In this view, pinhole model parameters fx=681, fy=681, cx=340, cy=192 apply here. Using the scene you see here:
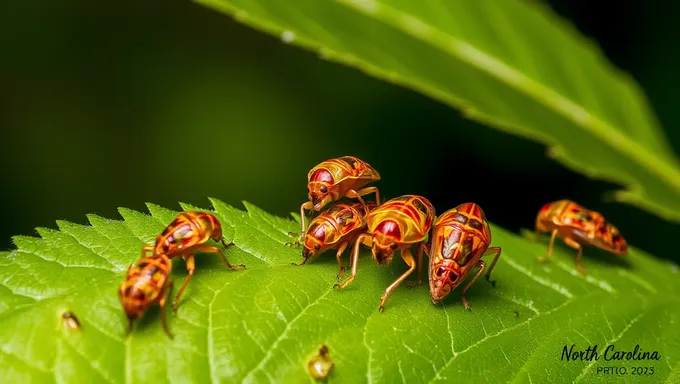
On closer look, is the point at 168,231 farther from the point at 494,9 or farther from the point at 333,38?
the point at 494,9

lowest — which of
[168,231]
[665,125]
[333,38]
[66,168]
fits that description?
[66,168]

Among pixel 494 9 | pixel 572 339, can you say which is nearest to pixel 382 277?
pixel 572 339

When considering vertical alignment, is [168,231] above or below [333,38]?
below

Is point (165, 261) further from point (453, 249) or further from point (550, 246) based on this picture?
point (550, 246)

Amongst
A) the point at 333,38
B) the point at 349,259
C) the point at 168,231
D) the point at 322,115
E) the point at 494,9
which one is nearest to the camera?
the point at 168,231

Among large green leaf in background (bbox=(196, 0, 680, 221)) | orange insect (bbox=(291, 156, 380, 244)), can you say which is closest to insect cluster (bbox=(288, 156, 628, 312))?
orange insect (bbox=(291, 156, 380, 244))

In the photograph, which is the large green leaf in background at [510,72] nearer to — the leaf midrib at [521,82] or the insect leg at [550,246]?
the leaf midrib at [521,82]

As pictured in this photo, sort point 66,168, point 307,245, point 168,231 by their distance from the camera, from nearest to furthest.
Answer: point 168,231 → point 307,245 → point 66,168

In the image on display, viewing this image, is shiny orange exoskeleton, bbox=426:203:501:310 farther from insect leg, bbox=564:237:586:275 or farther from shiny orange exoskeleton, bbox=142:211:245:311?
insect leg, bbox=564:237:586:275
